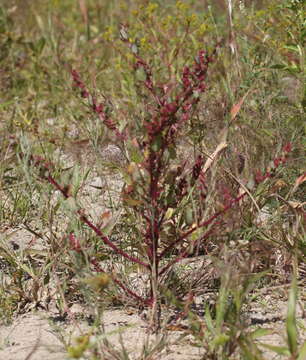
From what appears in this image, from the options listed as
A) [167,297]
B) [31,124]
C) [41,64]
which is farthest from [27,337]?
[41,64]

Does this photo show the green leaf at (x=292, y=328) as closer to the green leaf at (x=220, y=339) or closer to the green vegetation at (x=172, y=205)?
the green vegetation at (x=172, y=205)

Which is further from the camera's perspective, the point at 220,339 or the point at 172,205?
the point at 172,205

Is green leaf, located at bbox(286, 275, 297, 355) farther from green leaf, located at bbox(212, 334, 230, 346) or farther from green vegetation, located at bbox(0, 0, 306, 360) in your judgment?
green leaf, located at bbox(212, 334, 230, 346)

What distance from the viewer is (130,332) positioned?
2.03 metres

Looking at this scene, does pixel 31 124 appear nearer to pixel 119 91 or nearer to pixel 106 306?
pixel 119 91

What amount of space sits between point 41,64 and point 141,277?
252 centimetres

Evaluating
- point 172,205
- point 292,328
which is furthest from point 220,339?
point 172,205

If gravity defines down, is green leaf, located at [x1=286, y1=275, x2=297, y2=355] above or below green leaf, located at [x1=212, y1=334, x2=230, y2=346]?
above

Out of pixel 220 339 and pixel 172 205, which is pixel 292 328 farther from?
pixel 172 205

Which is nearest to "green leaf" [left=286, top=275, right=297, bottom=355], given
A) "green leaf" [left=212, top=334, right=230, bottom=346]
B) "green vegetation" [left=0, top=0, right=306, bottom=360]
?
"green vegetation" [left=0, top=0, right=306, bottom=360]

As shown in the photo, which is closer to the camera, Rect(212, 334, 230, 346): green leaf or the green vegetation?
Rect(212, 334, 230, 346): green leaf

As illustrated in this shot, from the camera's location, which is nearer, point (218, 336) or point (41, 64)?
point (218, 336)

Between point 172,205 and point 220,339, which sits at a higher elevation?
point 172,205

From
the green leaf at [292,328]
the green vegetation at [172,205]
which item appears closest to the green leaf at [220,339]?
the green vegetation at [172,205]
